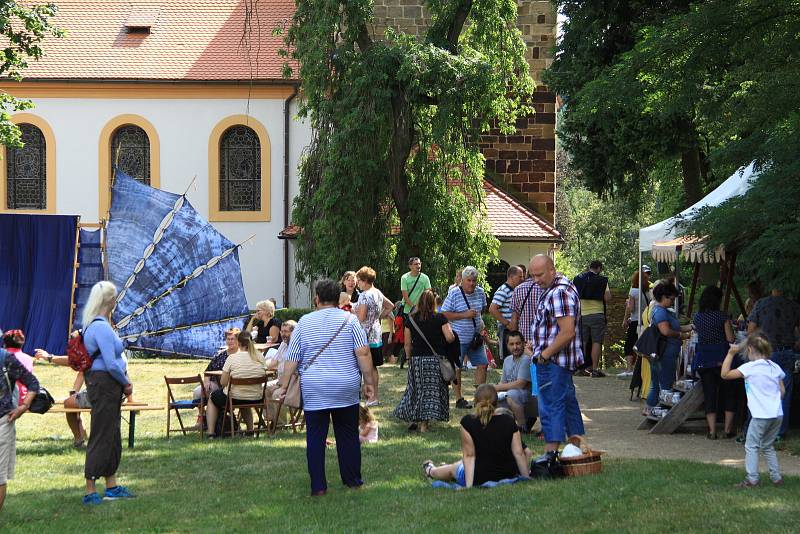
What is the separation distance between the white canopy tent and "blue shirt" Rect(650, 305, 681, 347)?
751 millimetres

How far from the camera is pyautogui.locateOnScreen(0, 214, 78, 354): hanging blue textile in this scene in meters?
21.9

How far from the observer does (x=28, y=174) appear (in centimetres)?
3191

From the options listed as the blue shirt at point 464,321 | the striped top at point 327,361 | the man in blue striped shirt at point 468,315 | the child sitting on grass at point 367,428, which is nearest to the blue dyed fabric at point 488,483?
the striped top at point 327,361

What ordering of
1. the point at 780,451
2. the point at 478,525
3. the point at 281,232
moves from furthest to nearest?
the point at 281,232
the point at 780,451
the point at 478,525

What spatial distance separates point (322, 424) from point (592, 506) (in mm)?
2100

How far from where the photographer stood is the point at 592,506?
820 cm

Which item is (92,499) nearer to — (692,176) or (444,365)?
(444,365)

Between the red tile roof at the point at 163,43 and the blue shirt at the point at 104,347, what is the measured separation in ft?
74.2

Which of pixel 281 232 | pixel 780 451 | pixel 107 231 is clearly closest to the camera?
pixel 780 451

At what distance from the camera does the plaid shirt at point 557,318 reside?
9.77m

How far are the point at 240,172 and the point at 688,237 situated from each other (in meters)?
20.9

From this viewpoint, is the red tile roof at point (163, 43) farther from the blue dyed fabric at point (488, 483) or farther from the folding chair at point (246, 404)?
the blue dyed fabric at point (488, 483)

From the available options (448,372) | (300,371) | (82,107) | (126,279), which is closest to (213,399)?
(448,372)

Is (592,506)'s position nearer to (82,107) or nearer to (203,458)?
(203,458)
